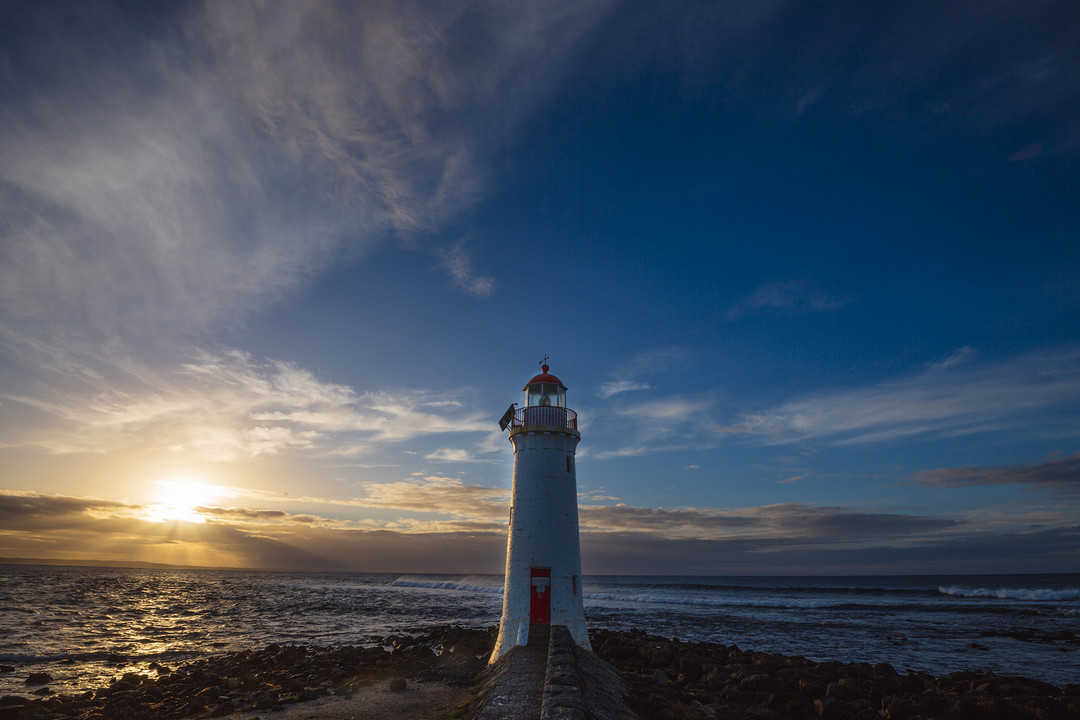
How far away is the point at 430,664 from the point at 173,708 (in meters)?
6.90

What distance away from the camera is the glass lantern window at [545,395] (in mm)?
14828

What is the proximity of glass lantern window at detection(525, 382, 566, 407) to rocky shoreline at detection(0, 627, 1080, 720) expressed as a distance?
23.6 ft

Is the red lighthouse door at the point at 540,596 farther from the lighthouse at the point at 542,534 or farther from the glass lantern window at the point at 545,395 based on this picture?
the glass lantern window at the point at 545,395

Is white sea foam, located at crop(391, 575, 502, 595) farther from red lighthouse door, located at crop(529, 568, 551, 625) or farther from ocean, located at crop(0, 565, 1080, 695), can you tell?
red lighthouse door, located at crop(529, 568, 551, 625)

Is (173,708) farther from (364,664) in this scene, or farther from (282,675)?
(364,664)

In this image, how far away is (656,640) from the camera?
22.8 metres

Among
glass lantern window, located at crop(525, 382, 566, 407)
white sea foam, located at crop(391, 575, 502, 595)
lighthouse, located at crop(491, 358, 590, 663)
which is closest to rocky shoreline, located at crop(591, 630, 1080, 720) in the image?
lighthouse, located at crop(491, 358, 590, 663)

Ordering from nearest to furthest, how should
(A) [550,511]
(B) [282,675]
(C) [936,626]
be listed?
1. (A) [550,511]
2. (B) [282,675]
3. (C) [936,626]

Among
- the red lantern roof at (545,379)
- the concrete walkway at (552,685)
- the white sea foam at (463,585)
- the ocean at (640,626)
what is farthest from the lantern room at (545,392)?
the white sea foam at (463,585)

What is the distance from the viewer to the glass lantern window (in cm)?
1483

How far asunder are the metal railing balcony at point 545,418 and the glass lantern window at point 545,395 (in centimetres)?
41

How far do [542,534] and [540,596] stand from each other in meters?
1.49

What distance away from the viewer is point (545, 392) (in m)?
14.9

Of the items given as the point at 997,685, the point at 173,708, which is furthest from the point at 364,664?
the point at 997,685
